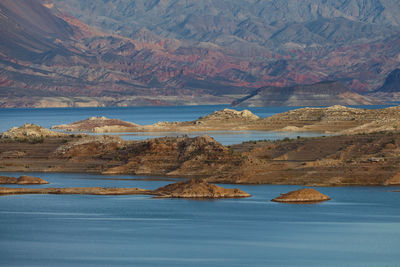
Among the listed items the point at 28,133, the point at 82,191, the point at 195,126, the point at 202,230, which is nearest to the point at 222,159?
the point at 82,191

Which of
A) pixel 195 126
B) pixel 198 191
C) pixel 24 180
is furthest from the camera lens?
pixel 195 126

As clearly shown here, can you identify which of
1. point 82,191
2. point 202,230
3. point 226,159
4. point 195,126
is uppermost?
point 195,126

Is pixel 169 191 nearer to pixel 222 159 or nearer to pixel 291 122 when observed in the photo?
pixel 222 159

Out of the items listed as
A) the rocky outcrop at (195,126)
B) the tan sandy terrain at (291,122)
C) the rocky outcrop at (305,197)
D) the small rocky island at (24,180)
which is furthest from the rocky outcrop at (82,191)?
the rocky outcrop at (195,126)

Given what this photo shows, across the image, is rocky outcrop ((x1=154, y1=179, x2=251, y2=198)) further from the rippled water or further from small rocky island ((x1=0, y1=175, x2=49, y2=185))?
small rocky island ((x1=0, y1=175, x2=49, y2=185))

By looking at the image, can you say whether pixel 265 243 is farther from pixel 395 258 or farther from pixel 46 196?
pixel 46 196

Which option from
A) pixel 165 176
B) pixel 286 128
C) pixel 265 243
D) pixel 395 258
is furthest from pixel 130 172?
pixel 286 128

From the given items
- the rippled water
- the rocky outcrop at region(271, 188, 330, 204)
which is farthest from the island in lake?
the rocky outcrop at region(271, 188, 330, 204)
